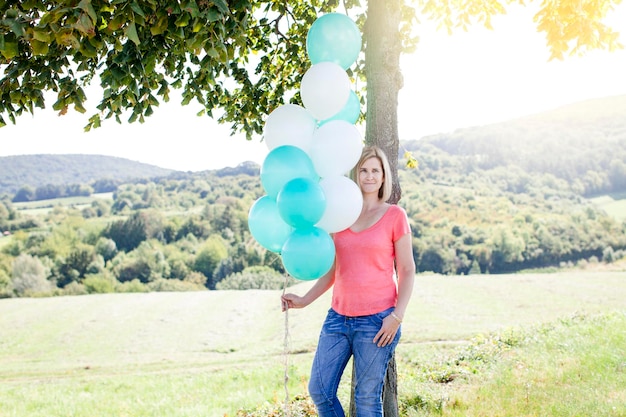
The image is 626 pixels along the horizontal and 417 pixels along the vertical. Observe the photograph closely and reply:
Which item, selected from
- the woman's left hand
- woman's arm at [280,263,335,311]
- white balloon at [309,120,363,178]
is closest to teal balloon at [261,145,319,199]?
white balloon at [309,120,363,178]

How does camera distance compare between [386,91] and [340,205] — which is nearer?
[340,205]

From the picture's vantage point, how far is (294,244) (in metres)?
2.76

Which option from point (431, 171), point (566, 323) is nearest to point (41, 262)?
point (431, 171)

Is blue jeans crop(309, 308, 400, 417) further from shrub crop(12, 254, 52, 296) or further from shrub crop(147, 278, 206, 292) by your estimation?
shrub crop(12, 254, 52, 296)

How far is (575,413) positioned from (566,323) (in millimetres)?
4812

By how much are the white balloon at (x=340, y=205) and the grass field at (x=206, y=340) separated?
0.91 metres

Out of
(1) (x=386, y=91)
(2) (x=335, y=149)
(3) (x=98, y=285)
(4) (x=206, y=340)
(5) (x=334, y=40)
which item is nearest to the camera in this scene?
(2) (x=335, y=149)

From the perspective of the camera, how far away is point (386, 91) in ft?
11.7

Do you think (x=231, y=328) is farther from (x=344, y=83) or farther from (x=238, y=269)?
(x=238, y=269)

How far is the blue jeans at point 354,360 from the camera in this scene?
2727mm

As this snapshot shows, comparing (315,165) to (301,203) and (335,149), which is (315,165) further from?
(301,203)

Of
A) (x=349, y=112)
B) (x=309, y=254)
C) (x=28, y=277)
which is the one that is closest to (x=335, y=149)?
(x=349, y=112)

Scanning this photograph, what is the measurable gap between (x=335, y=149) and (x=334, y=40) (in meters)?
0.76

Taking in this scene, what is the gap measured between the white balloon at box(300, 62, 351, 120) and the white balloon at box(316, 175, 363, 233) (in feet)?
1.74
